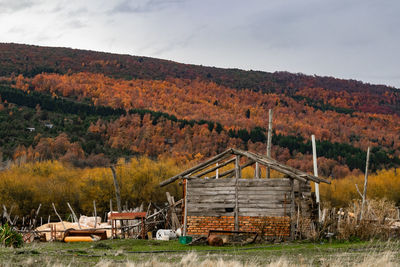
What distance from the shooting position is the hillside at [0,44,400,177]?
307 ft

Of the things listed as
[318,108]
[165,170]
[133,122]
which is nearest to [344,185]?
[165,170]

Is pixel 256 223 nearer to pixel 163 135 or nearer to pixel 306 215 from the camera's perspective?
pixel 306 215

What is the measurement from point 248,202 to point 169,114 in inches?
3900

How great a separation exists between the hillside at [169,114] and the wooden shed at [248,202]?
58659 mm

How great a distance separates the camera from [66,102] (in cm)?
12475

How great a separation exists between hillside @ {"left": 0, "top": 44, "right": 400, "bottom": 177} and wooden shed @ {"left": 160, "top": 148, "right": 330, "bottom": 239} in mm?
58659

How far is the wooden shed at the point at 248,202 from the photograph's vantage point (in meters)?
24.9

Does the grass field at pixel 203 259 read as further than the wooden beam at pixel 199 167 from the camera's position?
No

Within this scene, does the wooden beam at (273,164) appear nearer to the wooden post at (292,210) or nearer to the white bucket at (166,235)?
the wooden post at (292,210)

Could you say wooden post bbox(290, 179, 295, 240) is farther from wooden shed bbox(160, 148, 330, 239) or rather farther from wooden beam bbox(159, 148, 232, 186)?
wooden beam bbox(159, 148, 232, 186)

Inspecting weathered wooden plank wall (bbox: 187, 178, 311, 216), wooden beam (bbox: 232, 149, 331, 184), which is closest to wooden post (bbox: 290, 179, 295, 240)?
weathered wooden plank wall (bbox: 187, 178, 311, 216)

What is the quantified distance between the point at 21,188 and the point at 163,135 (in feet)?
180

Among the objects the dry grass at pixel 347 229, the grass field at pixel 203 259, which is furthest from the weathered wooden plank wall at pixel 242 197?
the grass field at pixel 203 259

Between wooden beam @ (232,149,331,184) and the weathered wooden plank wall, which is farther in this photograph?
the weathered wooden plank wall
